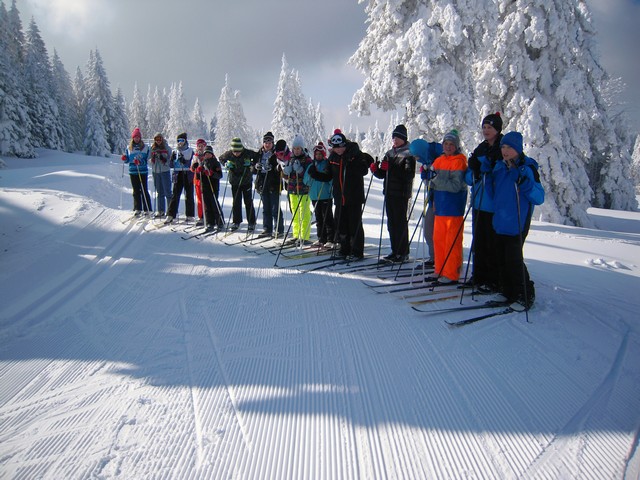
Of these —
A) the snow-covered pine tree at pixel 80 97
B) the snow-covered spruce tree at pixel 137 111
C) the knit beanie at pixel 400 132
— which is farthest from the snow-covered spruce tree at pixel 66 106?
the knit beanie at pixel 400 132

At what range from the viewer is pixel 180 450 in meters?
2.37

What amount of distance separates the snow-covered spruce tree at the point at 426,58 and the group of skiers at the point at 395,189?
24.0 feet

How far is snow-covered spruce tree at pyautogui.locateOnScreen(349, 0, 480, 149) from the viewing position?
12.5 m

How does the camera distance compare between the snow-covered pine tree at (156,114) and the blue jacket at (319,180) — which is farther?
the snow-covered pine tree at (156,114)

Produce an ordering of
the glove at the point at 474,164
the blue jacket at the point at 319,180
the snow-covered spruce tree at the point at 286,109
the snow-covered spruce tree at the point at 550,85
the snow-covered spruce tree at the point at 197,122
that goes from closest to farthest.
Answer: the glove at the point at 474,164 → the blue jacket at the point at 319,180 → the snow-covered spruce tree at the point at 550,85 → the snow-covered spruce tree at the point at 286,109 → the snow-covered spruce tree at the point at 197,122

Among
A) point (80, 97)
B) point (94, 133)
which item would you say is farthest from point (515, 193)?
point (80, 97)

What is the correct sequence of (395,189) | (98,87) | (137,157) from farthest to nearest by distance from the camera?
(98,87), (137,157), (395,189)

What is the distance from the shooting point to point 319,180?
741cm

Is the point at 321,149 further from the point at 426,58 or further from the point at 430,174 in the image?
the point at 426,58

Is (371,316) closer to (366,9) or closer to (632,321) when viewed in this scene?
(632,321)

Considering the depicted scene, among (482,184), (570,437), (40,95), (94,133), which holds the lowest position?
(570,437)

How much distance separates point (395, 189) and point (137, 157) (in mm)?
8075

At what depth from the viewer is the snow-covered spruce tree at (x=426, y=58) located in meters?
12.5

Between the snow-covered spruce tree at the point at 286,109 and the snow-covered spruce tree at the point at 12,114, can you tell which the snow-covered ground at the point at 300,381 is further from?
the snow-covered spruce tree at the point at 12,114
